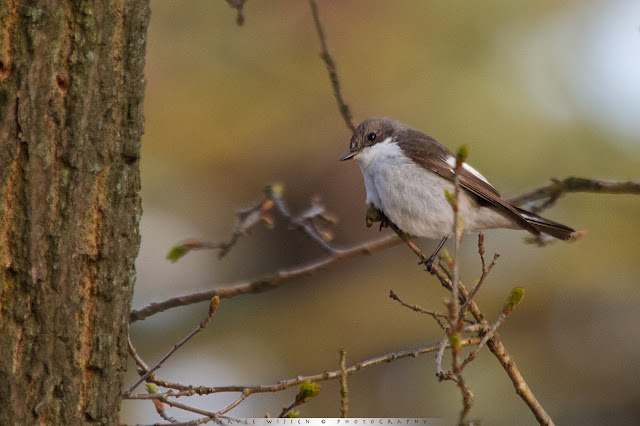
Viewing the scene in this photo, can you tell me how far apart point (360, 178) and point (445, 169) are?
366 centimetres

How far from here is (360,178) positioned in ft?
24.7

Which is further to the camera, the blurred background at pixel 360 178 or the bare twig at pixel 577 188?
the blurred background at pixel 360 178

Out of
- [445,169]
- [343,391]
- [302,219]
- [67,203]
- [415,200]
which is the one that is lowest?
[343,391]

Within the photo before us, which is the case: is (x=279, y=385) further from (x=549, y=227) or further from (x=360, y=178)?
(x=360, y=178)

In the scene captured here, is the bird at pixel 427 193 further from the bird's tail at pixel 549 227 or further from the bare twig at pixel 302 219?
the bare twig at pixel 302 219

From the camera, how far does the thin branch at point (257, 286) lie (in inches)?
108

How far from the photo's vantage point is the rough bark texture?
1780 millimetres

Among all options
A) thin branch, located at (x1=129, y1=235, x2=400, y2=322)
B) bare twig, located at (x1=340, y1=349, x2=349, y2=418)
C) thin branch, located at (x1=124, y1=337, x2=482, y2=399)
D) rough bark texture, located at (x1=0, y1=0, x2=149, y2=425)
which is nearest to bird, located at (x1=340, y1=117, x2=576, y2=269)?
thin branch, located at (x1=129, y1=235, x2=400, y2=322)

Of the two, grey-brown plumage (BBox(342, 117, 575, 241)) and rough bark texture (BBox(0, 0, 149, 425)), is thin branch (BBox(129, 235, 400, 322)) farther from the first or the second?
rough bark texture (BBox(0, 0, 149, 425))

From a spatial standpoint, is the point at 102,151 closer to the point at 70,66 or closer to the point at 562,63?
the point at 70,66

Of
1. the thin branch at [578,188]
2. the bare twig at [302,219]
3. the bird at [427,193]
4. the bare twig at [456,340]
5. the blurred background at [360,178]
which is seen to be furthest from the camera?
the blurred background at [360,178]

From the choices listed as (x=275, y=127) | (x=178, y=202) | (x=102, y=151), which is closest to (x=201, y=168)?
(x=178, y=202)

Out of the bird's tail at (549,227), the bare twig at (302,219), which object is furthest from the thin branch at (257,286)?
the bird's tail at (549,227)

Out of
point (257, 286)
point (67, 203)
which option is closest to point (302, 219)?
point (257, 286)
